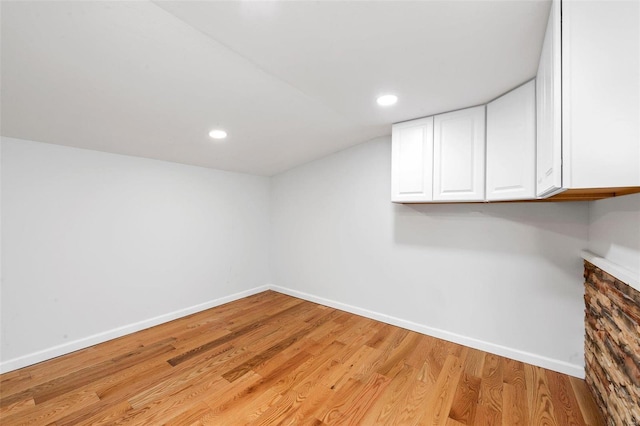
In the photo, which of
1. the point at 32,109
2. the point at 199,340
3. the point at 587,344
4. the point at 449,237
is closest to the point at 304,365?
the point at 199,340

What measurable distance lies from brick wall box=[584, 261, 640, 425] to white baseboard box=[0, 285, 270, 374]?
3552 millimetres

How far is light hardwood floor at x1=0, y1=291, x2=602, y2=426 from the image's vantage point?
159cm

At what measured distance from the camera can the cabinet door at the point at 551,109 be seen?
111 centimetres

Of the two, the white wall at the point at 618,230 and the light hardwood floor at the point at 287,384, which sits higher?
the white wall at the point at 618,230

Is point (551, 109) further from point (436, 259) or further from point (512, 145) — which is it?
point (436, 259)

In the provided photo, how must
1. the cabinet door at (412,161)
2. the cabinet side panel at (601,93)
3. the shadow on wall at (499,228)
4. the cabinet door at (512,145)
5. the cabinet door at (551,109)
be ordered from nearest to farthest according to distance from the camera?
the cabinet side panel at (601,93)
the cabinet door at (551,109)
the cabinet door at (512,145)
the shadow on wall at (499,228)
the cabinet door at (412,161)

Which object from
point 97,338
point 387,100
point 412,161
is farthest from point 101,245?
point 412,161

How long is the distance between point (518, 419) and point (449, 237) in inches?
55.5

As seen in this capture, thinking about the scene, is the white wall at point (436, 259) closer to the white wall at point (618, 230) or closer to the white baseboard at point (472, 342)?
the white baseboard at point (472, 342)

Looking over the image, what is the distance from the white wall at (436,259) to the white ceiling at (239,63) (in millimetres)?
993

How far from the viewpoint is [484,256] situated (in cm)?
237

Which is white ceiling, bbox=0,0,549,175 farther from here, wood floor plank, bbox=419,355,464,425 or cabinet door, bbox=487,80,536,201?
wood floor plank, bbox=419,355,464,425

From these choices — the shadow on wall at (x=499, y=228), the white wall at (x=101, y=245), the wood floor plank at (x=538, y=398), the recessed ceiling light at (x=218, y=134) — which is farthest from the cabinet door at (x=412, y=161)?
the white wall at (x=101, y=245)

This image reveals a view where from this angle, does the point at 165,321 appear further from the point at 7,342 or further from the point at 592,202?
the point at 592,202
